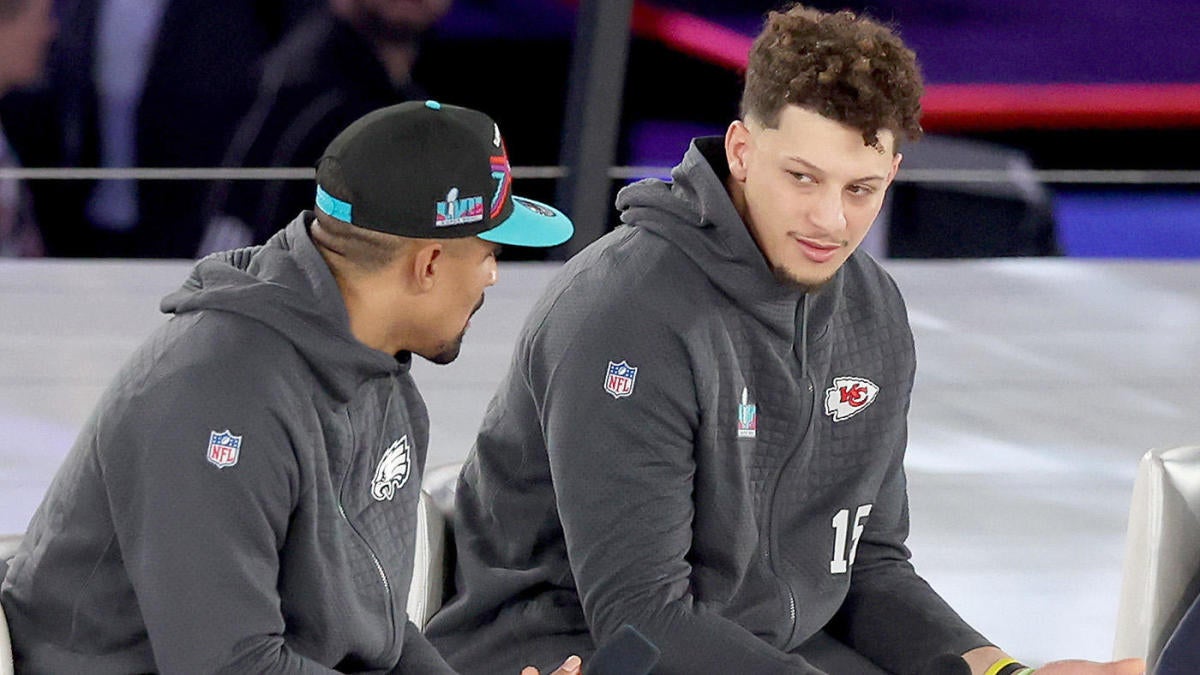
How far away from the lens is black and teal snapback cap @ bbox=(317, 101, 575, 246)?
5.58 ft

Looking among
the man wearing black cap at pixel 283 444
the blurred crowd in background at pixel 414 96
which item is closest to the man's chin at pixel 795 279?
the man wearing black cap at pixel 283 444

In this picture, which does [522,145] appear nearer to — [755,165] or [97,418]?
[755,165]

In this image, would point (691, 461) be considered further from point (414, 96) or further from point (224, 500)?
point (414, 96)

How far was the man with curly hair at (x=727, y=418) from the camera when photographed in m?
1.94

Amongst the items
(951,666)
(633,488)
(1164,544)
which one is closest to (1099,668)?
(951,666)

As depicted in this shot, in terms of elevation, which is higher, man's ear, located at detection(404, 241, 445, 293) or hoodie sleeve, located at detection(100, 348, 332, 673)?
man's ear, located at detection(404, 241, 445, 293)

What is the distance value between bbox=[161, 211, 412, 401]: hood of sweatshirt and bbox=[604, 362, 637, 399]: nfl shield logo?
29 cm

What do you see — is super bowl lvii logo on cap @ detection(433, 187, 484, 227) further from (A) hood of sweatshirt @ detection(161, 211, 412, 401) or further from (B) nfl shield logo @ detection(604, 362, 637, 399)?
(B) nfl shield logo @ detection(604, 362, 637, 399)

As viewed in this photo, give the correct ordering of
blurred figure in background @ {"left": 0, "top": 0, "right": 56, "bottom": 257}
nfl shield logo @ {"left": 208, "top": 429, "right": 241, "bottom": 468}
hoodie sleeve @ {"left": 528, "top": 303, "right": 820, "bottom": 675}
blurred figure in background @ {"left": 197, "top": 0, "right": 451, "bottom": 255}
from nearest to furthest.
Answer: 1. nfl shield logo @ {"left": 208, "top": 429, "right": 241, "bottom": 468}
2. hoodie sleeve @ {"left": 528, "top": 303, "right": 820, "bottom": 675}
3. blurred figure in background @ {"left": 0, "top": 0, "right": 56, "bottom": 257}
4. blurred figure in background @ {"left": 197, "top": 0, "right": 451, "bottom": 255}

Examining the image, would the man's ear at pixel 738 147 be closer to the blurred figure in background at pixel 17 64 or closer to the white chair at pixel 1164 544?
the white chair at pixel 1164 544

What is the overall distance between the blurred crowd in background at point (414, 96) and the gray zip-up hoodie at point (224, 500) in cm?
462

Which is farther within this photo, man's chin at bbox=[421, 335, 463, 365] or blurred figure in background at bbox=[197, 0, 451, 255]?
blurred figure in background at bbox=[197, 0, 451, 255]

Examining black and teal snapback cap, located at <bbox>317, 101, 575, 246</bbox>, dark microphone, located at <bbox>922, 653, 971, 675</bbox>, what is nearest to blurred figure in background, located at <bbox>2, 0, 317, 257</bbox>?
black and teal snapback cap, located at <bbox>317, 101, 575, 246</bbox>

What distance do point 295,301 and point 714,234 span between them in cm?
58
